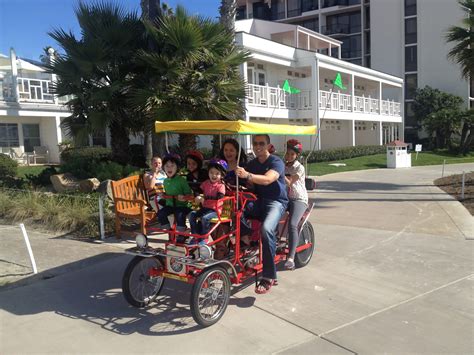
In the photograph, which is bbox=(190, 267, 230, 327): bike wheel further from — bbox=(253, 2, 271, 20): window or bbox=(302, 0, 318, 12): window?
bbox=(253, 2, 271, 20): window

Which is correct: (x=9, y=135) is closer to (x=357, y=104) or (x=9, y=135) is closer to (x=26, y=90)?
(x=26, y=90)

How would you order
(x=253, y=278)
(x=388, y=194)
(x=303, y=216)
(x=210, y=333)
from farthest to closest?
(x=388, y=194) < (x=303, y=216) < (x=253, y=278) < (x=210, y=333)

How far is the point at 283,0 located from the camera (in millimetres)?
58000

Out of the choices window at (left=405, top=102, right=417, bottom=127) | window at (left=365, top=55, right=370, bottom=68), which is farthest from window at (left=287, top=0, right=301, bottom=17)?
window at (left=405, top=102, right=417, bottom=127)

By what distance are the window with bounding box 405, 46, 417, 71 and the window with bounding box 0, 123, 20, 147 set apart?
135 feet

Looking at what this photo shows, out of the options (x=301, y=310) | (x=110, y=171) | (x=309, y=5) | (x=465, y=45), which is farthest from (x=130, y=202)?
(x=309, y=5)

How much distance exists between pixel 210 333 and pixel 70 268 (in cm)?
287

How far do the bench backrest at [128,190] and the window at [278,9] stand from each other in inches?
2165

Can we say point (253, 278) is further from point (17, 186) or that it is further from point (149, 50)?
point (17, 186)

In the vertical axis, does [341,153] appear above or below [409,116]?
below

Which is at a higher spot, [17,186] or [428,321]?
[17,186]

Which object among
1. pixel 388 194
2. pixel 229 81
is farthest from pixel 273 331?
pixel 388 194

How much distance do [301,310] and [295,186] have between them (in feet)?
5.93

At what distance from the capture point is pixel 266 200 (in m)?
5.32
